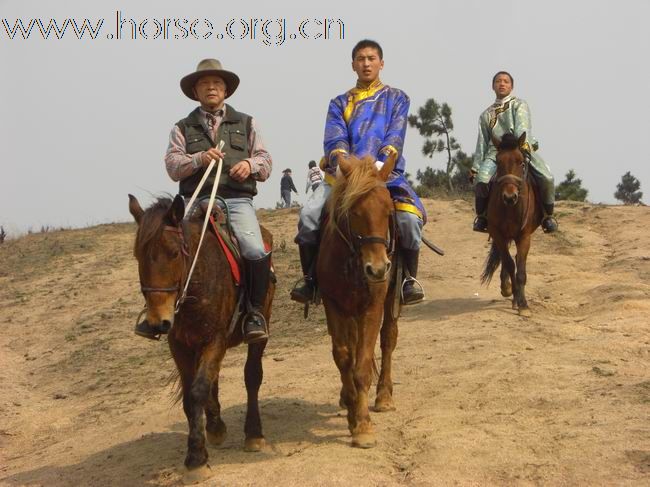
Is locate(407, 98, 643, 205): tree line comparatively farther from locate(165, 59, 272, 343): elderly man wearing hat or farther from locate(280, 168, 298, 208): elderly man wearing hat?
locate(165, 59, 272, 343): elderly man wearing hat

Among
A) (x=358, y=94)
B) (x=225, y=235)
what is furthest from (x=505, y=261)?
(x=225, y=235)

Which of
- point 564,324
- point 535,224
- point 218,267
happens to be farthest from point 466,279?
point 218,267

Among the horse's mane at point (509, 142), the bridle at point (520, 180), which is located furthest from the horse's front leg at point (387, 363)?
the horse's mane at point (509, 142)

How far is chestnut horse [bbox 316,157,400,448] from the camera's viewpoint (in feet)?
18.2

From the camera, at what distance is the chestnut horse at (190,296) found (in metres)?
4.92

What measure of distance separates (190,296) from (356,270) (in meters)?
1.28

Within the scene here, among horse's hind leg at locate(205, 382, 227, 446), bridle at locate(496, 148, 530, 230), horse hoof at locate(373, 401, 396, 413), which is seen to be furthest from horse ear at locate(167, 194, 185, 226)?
bridle at locate(496, 148, 530, 230)

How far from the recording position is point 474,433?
18.3ft

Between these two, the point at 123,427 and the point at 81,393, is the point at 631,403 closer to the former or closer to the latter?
the point at 123,427

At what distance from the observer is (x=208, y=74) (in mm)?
6207

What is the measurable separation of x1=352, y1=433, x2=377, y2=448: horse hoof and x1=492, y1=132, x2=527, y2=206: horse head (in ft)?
18.4

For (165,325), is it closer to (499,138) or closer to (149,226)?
(149,226)

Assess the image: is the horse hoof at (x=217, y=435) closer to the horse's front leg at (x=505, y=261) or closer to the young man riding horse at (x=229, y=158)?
the young man riding horse at (x=229, y=158)

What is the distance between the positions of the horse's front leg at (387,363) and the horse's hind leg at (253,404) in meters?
1.11
